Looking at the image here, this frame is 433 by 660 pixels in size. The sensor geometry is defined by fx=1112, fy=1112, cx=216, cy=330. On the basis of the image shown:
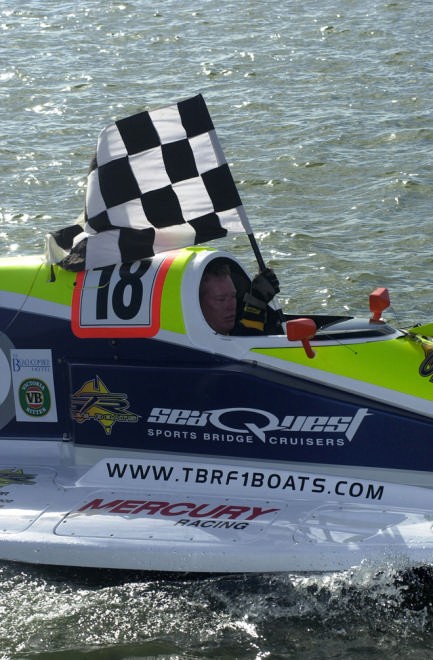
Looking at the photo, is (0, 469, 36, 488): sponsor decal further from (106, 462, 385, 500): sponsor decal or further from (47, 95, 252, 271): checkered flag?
(47, 95, 252, 271): checkered flag

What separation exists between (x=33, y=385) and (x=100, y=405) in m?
0.51

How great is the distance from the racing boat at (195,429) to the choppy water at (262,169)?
27 centimetres

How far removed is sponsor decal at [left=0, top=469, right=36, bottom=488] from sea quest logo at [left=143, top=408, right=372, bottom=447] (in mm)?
836

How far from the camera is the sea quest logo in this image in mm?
6504

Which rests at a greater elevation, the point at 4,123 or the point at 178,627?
the point at 4,123

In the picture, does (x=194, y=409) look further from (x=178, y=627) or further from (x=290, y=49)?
(x=290, y=49)

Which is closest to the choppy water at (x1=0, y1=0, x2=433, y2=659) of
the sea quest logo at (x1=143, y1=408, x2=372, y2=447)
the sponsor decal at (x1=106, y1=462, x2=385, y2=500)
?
the sponsor decal at (x1=106, y1=462, x2=385, y2=500)

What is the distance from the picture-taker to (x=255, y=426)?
6.66 meters

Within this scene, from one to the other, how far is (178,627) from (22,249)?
639 centimetres

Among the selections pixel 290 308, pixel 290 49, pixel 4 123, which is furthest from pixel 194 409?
pixel 290 49

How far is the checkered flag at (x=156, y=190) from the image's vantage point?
6.99m

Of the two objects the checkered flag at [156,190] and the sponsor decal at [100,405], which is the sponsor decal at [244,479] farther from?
the checkered flag at [156,190]

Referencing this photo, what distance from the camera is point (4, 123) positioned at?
51.4 feet

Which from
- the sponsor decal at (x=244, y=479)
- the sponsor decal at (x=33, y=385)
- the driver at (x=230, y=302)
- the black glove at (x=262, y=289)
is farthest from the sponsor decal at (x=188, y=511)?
the black glove at (x=262, y=289)
